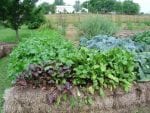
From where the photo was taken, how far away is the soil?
5.09 metres

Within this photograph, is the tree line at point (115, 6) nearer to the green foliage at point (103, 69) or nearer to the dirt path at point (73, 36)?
the dirt path at point (73, 36)

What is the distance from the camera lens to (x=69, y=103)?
16.7 feet

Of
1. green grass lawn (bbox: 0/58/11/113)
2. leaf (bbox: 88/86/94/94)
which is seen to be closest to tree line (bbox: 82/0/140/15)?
green grass lawn (bbox: 0/58/11/113)

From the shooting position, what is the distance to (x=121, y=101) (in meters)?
5.33

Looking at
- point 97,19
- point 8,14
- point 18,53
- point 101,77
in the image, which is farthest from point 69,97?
point 8,14

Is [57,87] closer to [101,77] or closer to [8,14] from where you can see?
[101,77]

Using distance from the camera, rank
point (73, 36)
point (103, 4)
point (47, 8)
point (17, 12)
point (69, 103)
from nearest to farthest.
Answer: point (69, 103)
point (73, 36)
point (17, 12)
point (47, 8)
point (103, 4)

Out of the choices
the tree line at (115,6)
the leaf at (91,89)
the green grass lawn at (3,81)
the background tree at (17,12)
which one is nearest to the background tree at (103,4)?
the tree line at (115,6)

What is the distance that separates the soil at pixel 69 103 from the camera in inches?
200

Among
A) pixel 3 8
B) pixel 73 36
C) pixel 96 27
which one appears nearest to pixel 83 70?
pixel 96 27

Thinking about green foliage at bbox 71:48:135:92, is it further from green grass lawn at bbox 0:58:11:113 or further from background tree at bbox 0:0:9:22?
background tree at bbox 0:0:9:22

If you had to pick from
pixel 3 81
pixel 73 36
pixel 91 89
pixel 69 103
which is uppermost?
pixel 91 89

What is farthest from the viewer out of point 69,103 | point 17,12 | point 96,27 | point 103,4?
point 103,4

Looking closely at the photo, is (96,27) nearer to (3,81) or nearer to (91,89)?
(3,81)
